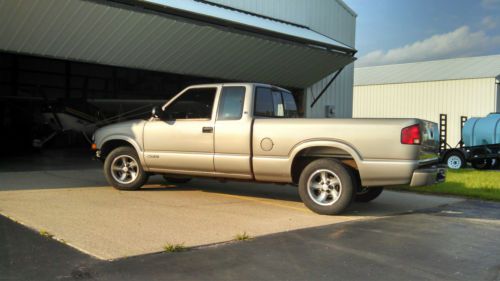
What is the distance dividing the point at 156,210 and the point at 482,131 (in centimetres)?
1598

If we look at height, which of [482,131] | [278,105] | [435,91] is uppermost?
[435,91]

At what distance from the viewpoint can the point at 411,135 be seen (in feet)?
22.4

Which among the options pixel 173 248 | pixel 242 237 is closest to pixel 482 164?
pixel 242 237

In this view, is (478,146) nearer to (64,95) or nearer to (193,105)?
(193,105)

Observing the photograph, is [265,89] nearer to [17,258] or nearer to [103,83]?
[17,258]

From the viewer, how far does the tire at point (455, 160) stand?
19.1 metres

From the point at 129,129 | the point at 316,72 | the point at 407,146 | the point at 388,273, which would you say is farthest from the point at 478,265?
the point at 316,72

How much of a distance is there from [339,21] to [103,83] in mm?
12689

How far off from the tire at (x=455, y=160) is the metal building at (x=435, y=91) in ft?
52.6

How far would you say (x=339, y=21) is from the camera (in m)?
22.4

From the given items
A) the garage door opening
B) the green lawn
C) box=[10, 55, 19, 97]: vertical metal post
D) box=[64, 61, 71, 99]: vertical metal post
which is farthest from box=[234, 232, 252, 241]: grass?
box=[64, 61, 71, 99]: vertical metal post

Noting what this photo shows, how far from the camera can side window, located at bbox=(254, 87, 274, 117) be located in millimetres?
8125

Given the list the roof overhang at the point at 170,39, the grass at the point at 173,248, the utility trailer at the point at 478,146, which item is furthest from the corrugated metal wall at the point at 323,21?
the grass at the point at 173,248

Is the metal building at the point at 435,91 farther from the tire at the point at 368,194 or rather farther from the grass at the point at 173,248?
the grass at the point at 173,248
